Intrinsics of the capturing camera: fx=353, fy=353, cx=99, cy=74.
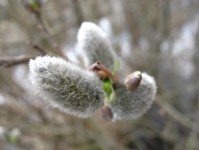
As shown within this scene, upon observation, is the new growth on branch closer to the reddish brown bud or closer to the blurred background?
the reddish brown bud

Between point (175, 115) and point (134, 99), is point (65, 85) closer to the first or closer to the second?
point (134, 99)

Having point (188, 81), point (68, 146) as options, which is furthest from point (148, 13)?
point (68, 146)

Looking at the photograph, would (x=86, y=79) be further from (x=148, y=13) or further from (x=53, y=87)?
(x=148, y=13)

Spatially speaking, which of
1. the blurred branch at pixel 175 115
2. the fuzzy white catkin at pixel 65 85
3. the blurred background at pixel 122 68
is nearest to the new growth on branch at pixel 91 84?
the fuzzy white catkin at pixel 65 85

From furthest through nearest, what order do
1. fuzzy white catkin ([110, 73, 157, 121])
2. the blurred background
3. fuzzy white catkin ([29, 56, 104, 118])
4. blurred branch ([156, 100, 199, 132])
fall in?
1. the blurred background
2. blurred branch ([156, 100, 199, 132])
3. fuzzy white catkin ([110, 73, 157, 121])
4. fuzzy white catkin ([29, 56, 104, 118])

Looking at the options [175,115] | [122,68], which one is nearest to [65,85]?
[175,115]

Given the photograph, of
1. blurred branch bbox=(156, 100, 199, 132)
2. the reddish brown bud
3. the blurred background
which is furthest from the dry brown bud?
the blurred background

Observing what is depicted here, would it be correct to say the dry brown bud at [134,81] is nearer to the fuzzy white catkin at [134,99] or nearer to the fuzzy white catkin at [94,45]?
the fuzzy white catkin at [134,99]
